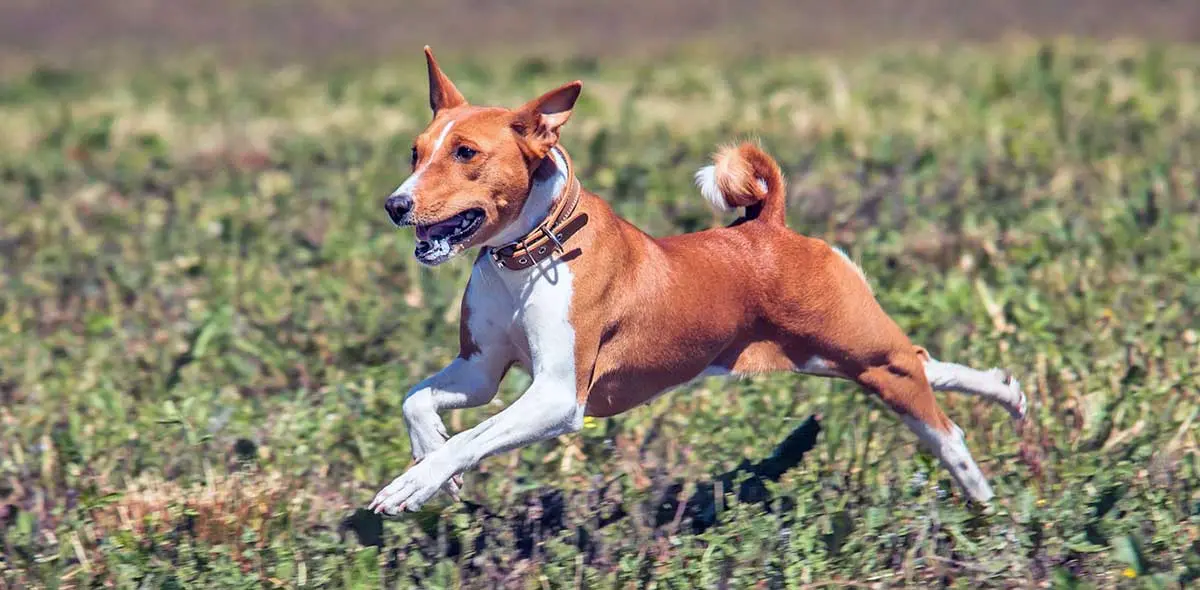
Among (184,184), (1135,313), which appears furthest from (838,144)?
(184,184)

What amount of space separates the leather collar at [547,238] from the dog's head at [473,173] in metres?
0.08

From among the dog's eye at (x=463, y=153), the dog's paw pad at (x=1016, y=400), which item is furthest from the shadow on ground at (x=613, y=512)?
the dog's eye at (x=463, y=153)

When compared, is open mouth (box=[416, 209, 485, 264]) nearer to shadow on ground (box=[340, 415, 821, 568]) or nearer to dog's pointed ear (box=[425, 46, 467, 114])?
dog's pointed ear (box=[425, 46, 467, 114])

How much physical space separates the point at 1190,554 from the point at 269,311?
14.5ft

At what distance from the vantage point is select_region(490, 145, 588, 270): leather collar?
16.7 feet

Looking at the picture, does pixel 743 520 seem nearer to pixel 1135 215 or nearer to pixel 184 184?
pixel 1135 215

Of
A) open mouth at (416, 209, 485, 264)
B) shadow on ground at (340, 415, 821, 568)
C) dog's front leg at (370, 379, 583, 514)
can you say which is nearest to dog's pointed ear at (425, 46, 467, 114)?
open mouth at (416, 209, 485, 264)

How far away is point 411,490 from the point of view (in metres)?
4.96

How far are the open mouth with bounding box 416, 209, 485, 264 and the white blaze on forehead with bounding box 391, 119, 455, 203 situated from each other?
11 cm

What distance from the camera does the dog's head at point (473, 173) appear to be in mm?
4824

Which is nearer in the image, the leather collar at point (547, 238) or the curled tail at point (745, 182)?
the leather collar at point (547, 238)

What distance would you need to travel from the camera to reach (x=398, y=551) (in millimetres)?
5445

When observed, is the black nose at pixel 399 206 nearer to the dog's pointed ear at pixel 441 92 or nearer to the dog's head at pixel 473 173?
the dog's head at pixel 473 173

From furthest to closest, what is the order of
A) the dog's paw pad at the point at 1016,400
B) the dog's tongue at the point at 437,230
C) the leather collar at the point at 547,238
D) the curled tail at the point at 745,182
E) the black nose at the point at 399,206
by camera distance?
the dog's paw pad at the point at 1016,400
the curled tail at the point at 745,182
the leather collar at the point at 547,238
the dog's tongue at the point at 437,230
the black nose at the point at 399,206
